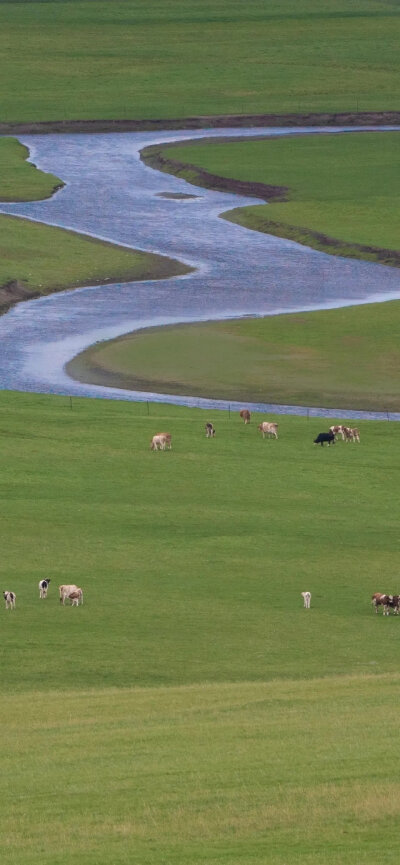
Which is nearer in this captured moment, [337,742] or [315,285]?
[337,742]

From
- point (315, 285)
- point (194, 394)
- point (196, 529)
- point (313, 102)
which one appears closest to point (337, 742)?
point (196, 529)

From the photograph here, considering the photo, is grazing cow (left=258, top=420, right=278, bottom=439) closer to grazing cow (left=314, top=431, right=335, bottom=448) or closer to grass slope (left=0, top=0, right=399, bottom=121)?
grazing cow (left=314, top=431, right=335, bottom=448)

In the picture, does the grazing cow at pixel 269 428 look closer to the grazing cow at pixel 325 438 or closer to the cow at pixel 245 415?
the grazing cow at pixel 325 438

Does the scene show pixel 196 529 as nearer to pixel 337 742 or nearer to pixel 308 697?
pixel 308 697

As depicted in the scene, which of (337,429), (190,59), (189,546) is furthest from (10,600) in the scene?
(190,59)

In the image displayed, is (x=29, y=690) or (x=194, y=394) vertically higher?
(x=29, y=690)

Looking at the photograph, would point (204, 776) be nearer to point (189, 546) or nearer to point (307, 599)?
point (307, 599)

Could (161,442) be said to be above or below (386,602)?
below
